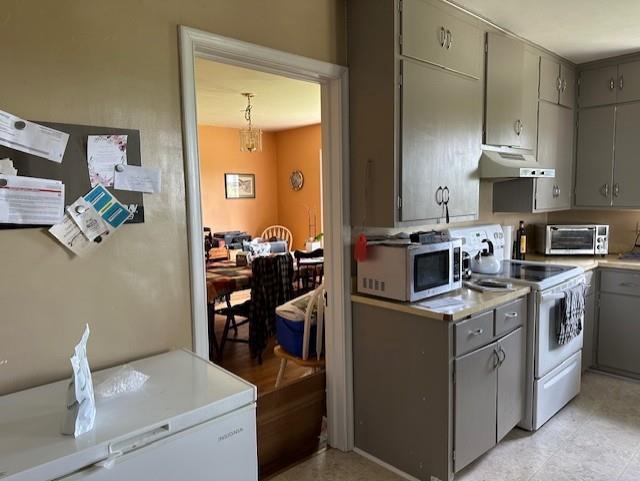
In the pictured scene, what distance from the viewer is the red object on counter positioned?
2348mm

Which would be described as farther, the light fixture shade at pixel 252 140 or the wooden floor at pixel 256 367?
the light fixture shade at pixel 252 140

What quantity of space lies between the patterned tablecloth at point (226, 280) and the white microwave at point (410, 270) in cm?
156

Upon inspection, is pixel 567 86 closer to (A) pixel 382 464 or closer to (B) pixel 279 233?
(A) pixel 382 464

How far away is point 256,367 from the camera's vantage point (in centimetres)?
374

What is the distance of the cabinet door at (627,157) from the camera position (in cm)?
345

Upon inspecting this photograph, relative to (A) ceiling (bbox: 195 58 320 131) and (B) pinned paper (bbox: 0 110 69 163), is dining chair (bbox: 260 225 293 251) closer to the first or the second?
(A) ceiling (bbox: 195 58 320 131)

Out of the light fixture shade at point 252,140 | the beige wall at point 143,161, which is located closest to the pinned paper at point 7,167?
the beige wall at point 143,161

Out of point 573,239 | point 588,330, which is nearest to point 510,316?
point 588,330

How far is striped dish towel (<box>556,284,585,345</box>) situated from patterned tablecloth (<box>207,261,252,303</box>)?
90.4 inches

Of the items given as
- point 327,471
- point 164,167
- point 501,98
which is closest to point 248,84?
point 501,98

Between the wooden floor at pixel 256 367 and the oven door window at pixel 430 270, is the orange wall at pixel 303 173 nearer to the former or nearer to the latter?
the wooden floor at pixel 256 367

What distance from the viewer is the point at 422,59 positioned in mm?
A: 2281

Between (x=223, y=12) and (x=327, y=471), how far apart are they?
7.30ft

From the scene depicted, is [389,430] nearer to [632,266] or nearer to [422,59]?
[422,59]
